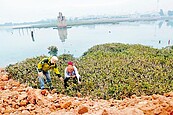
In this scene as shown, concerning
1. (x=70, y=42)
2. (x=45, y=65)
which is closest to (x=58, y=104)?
(x=45, y=65)

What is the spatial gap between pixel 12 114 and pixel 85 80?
372 centimetres

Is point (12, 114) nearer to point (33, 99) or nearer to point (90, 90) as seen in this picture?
point (33, 99)

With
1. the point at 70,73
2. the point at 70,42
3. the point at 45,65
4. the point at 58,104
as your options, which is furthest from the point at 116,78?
the point at 70,42

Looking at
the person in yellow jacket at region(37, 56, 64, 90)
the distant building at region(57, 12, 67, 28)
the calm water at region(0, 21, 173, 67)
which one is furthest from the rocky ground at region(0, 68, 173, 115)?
the distant building at region(57, 12, 67, 28)

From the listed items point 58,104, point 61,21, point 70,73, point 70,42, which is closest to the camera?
point 58,104

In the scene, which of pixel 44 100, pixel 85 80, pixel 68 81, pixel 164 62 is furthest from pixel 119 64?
pixel 44 100

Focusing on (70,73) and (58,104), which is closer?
(58,104)

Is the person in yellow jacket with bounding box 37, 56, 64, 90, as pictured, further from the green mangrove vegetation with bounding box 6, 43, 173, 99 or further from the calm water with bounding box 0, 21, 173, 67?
the calm water with bounding box 0, 21, 173, 67

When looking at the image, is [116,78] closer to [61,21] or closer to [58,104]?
[58,104]

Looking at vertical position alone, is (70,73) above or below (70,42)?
above

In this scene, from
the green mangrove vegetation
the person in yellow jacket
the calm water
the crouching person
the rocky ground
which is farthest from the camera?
the calm water

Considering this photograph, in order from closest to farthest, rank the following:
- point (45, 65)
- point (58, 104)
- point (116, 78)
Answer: point (58, 104) < point (45, 65) < point (116, 78)

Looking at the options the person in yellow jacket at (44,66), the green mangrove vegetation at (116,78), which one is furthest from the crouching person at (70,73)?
the person in yellow jacket at (44,66)

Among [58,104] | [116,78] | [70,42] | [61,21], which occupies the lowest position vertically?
[70,42]
